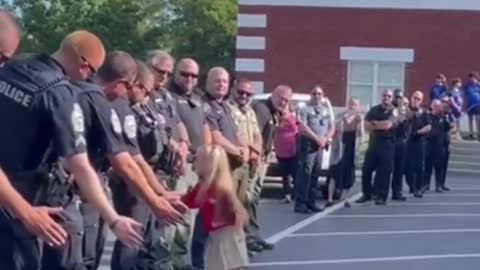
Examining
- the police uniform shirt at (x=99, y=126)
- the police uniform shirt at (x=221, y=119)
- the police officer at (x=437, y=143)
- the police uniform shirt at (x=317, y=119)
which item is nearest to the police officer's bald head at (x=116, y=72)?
the police uniform shirt at (x=99, y=126)

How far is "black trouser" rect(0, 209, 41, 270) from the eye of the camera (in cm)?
760

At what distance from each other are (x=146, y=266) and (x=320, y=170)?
10508mm

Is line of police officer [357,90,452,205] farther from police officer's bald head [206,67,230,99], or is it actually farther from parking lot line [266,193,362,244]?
police officer's bald head [206,67,230,99]

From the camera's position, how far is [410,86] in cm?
4272

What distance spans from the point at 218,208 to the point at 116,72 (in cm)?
152

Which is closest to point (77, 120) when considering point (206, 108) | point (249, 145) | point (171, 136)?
point (171, 136)

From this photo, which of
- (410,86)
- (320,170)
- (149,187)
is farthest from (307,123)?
(410,86)

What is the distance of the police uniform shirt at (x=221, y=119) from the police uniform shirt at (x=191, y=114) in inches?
22.5

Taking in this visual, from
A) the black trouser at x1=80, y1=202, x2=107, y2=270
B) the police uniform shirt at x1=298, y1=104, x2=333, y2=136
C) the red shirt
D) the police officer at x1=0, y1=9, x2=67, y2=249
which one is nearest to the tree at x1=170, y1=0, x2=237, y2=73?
the police uniform shirt at x1=298, y1=104, x2=333, y2=136

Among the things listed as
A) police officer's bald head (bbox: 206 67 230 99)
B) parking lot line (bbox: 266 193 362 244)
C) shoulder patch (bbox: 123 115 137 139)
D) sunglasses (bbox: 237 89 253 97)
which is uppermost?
police officer's bald head (bbox: 206 67 230 99)

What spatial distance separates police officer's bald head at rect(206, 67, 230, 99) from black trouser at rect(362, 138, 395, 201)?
31.8 ft

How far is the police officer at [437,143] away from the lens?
2777cm

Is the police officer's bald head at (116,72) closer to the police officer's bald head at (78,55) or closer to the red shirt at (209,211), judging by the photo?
the red shirt at (209,211)

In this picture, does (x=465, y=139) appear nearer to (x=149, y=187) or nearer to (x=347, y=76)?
(x=347, y=76)
